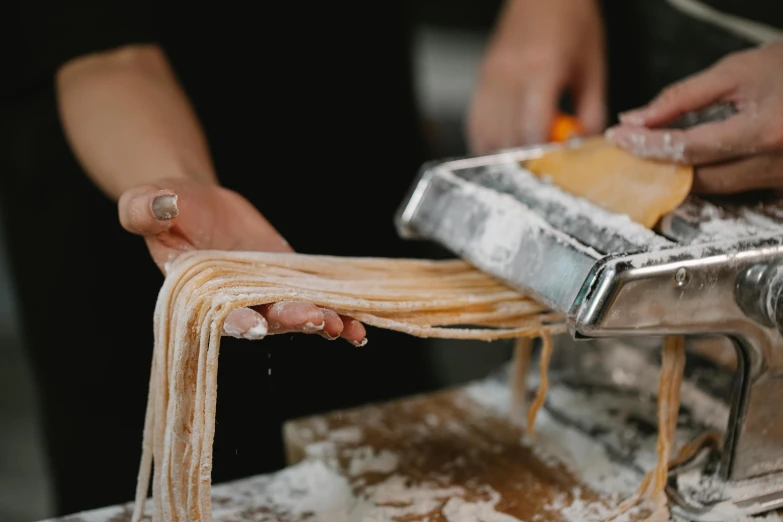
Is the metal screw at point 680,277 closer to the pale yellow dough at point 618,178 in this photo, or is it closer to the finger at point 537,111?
the pale yellow dough at point 618,178

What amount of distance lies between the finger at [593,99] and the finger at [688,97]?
567mm

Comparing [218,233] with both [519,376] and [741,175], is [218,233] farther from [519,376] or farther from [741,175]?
[741,175]

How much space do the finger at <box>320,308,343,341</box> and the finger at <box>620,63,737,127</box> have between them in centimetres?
58

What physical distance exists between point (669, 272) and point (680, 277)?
0.02m

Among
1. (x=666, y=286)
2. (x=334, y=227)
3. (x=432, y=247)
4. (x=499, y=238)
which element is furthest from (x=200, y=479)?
(x=432, y=247)

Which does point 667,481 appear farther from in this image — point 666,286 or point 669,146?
point 669,146

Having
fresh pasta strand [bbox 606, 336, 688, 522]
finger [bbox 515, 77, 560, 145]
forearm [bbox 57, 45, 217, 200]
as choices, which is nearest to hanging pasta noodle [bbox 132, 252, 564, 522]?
fresh pasta strand [bbox 606, 336, 688, 522]

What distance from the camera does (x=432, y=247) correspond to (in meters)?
3.00

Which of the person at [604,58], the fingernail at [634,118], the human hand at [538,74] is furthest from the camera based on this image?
the human hand at [538,74]

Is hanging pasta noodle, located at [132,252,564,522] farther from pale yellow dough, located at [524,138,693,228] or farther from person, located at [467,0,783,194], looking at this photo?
person, located at [467,0,783,194]

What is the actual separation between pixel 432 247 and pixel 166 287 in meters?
2.04

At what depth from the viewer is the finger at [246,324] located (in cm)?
92

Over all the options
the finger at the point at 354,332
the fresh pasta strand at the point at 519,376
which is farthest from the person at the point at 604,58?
the finger at the point at 354,332

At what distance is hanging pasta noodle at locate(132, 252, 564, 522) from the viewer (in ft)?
3.17
